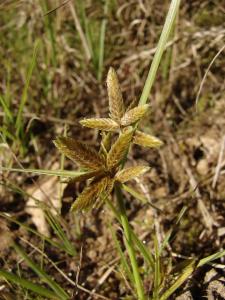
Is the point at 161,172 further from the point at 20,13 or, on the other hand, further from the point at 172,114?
the point at 20,13

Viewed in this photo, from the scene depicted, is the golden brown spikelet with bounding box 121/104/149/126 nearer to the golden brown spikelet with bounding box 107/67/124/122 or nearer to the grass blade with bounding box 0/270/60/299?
the golden brown spikelet with bounding box 107/67/124/122

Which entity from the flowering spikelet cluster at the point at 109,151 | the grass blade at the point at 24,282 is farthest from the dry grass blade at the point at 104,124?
the grass blade at the point at 24,282

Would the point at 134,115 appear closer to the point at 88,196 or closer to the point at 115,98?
the point at 115,98

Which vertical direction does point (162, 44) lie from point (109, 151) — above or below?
above

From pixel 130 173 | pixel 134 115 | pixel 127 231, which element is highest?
pixel 134 115

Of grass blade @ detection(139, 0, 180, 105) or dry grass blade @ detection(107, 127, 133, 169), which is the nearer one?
dry grass blade @ detection(107, 127, 133, 169)

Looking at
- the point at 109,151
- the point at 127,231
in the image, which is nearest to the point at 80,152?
the point at 109,151

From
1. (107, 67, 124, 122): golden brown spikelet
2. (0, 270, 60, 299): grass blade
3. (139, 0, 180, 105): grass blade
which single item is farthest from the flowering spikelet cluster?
(0, 270, 60, 299): grass blade
